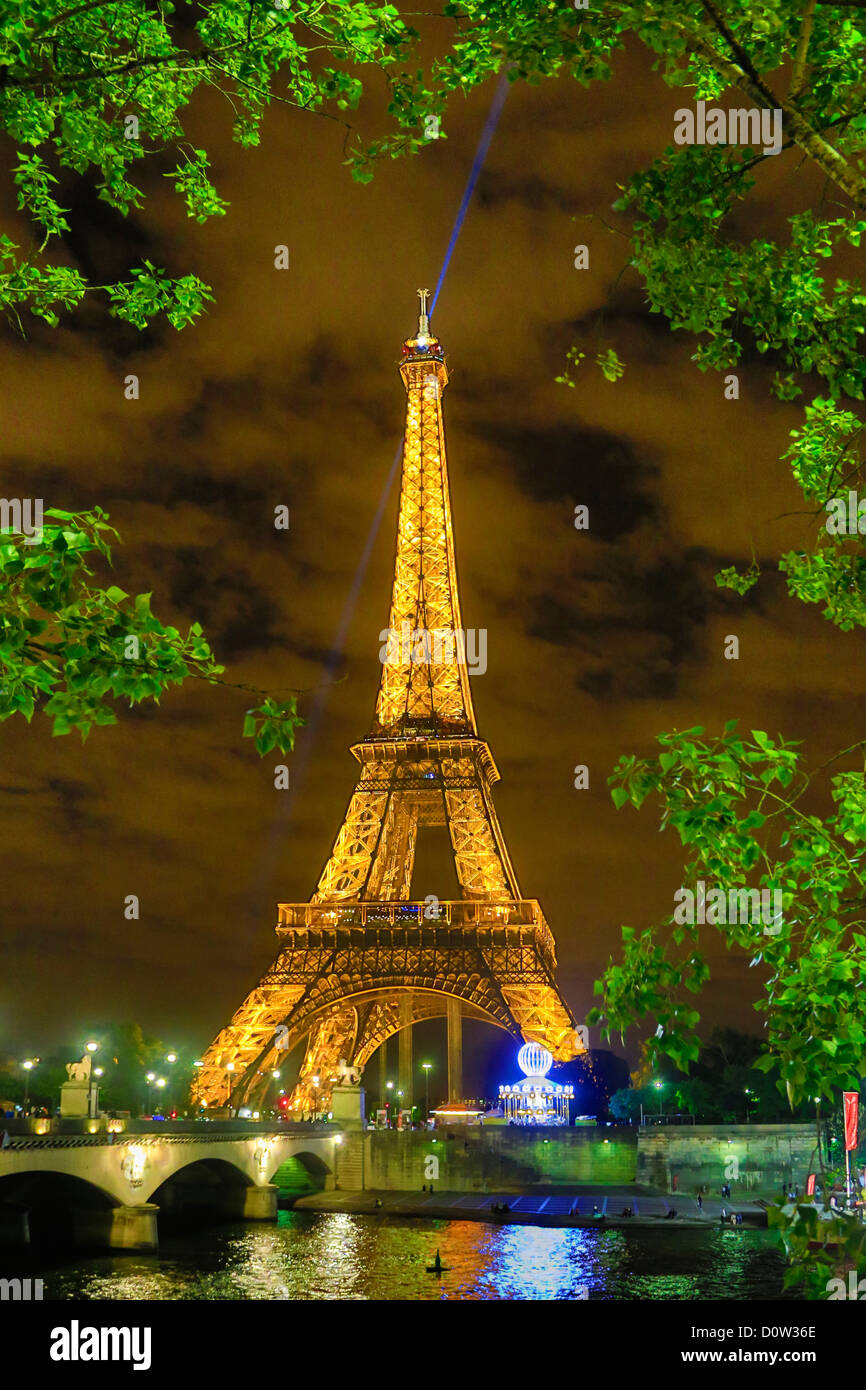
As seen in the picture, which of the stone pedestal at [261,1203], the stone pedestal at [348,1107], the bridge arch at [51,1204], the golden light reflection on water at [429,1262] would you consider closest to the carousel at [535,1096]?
the stone pedestal at [348,1107]

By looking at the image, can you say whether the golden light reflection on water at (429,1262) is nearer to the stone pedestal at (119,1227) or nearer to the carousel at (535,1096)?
the stone pedestal at (119,1227)

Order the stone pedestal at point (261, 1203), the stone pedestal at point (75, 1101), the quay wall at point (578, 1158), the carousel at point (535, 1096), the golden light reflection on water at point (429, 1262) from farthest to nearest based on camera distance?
the carousel at point (535, 1096) < the quay wall at point (578, 1158) < the stone pedestal at point (261, 1203) < the stone pedestal at point (75, 1101) < the golden light reflection on water at point (429, 1262)

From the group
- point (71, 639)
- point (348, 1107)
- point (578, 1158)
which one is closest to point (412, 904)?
point (348, 1107)

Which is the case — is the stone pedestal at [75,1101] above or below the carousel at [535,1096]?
above

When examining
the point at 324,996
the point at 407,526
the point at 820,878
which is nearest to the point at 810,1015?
the point at 820,878

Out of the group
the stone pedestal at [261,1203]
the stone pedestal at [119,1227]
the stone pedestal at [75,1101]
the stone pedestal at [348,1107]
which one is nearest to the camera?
the stone pedestal at [119,1227]
